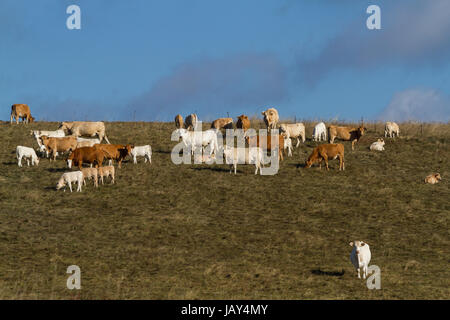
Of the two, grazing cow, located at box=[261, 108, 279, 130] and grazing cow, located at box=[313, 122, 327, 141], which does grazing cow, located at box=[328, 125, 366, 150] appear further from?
grazing cow, located at box=[261, 108, 279, 130]

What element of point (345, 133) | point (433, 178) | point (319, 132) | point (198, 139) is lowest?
point (433, 178)

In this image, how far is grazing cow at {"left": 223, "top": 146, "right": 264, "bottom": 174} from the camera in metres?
37.3

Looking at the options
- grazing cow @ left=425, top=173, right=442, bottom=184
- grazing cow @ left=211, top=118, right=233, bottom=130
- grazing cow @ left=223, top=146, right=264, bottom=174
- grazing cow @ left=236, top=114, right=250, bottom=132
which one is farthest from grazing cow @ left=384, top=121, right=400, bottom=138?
grazing cow @ left=223, top=146, right=264, bottom=174

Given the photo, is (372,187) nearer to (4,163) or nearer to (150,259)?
(150,259)

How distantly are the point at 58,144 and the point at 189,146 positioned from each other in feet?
27.6

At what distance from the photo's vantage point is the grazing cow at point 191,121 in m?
49.8

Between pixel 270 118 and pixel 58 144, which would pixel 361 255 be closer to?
pixel 58 144

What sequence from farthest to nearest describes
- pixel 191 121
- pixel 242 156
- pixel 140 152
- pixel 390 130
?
1. pixel 191 121
2. pixel 390 130
3. pixel 140 152
4. pixel 242 156

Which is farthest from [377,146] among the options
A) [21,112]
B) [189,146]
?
[21,112]

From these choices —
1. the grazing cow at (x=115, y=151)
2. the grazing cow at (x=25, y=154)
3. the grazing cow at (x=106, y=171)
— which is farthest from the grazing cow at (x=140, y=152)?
the grazing cow at (x=25, y=154)

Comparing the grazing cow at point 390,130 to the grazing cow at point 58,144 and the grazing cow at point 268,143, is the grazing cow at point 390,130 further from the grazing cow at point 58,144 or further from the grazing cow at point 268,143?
the grazing cow at point 58,144

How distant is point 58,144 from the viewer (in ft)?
132

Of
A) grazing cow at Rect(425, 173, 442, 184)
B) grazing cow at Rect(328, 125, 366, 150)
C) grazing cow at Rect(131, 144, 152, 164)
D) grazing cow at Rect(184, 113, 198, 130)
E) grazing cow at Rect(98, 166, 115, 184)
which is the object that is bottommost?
grazing cow at Rect(425, 173, 442, 184)

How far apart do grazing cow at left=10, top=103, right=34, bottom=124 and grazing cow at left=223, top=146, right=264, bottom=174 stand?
908 inches
